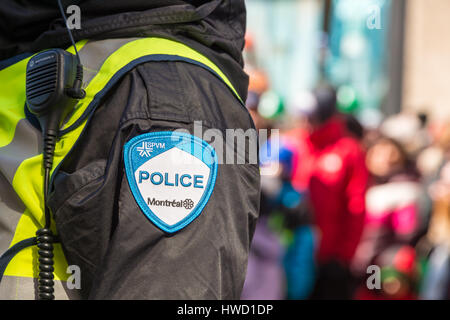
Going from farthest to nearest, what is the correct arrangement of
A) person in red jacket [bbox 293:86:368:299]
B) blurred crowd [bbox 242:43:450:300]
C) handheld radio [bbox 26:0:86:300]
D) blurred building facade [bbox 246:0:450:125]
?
blurred building facade [bbox 246:0:450:125] < person in red jacket [bbox 293:86:368:299] < blurred crowd [bbox 242:43:450:300] < handheld radio [bbox 26:0:86:300]

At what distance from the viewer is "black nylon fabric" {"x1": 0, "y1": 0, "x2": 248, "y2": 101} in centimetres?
160

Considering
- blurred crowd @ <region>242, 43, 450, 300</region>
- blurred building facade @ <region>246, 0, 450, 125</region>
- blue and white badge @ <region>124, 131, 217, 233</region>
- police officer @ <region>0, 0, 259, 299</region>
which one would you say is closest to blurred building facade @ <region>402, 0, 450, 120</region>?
blurred building facade @ <region>246, 0, 450, 125</region>

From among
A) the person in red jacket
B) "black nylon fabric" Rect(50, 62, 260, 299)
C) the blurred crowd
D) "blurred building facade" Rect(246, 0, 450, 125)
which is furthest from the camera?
"blurred building facade" Rect(246, 0, 450, 125)

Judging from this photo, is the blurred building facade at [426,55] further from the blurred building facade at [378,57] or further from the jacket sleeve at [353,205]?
the jacket sleeve at [353,205]

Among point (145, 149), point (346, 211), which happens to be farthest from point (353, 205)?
point (145, 149)

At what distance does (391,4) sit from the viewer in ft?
36.3

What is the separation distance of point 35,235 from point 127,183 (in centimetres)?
25

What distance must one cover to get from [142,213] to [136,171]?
8 centimetres

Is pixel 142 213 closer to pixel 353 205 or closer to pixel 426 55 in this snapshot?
pixel 353 205

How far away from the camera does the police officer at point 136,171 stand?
4.54 feet

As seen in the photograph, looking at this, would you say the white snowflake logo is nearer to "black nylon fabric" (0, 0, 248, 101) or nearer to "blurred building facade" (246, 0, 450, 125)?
"black nylon fabric" (0, 0, 248, 101)

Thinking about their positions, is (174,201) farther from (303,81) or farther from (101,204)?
(303,81)

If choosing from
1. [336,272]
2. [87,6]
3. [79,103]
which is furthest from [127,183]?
[336,272]

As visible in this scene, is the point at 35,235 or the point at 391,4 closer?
the point at 35,235
